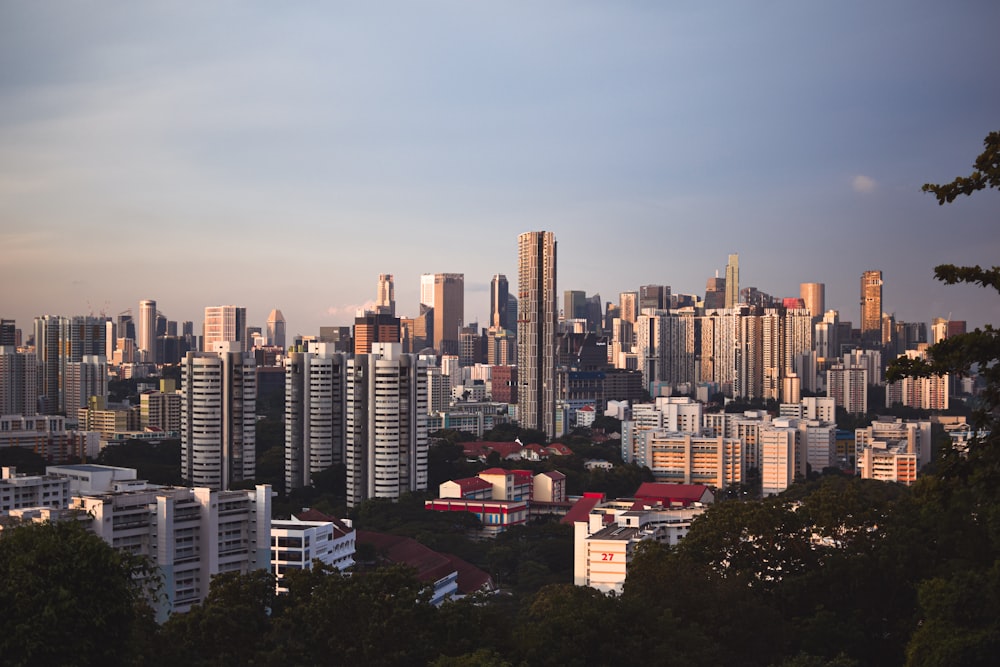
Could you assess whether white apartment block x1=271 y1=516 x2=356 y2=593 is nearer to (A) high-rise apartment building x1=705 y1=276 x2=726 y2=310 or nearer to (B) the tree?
(B) the tree

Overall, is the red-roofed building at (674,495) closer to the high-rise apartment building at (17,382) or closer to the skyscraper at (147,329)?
the high-rise apartment building at (17,382)

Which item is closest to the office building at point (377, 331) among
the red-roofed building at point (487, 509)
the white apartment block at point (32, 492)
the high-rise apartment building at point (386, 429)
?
the high-rise apartment building at point (386, 429)

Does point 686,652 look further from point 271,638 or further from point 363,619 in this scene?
point 271,638

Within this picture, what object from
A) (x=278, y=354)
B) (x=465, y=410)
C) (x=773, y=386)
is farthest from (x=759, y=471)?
(x=278, y=354)

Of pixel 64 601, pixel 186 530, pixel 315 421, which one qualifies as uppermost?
pixel 64 601

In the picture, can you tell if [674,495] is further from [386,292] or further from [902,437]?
[386,292]

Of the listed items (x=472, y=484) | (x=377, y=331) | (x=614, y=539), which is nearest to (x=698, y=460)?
(x=472, y=484)
